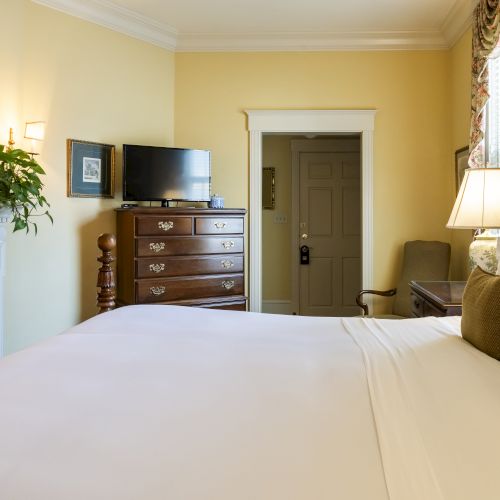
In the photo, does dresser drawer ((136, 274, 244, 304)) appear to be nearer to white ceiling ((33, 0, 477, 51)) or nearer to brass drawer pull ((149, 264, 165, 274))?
brass drawer pull ((149, 264, 165, 274))

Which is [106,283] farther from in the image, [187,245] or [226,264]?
[226,264]

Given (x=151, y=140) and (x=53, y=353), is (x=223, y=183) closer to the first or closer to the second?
(x=151, y=140)

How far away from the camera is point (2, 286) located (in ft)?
9.59

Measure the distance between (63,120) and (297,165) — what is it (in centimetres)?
275

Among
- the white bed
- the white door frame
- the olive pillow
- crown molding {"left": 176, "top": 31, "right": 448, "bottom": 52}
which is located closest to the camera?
the white bed

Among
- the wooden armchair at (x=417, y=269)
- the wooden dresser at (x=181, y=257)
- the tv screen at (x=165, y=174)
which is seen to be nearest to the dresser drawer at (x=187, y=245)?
the wooden dresser at (x=181, y=257)

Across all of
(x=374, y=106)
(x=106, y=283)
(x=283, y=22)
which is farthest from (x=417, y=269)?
(x=106, y=283)

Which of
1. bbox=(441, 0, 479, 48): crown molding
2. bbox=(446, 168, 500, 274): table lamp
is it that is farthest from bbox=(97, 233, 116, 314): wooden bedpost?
bbox=(441, 0, 479, 48): crown molding

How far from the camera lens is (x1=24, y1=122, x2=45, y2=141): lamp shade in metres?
3.15

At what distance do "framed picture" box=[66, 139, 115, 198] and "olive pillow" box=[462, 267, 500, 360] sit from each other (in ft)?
9.66

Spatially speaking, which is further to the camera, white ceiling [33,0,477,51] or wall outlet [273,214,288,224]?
wall outlet [273,214,288,224]

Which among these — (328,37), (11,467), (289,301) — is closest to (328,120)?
(328,37)

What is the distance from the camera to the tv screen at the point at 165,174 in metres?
3.63

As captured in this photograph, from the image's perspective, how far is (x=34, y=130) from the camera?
3.16 meters
